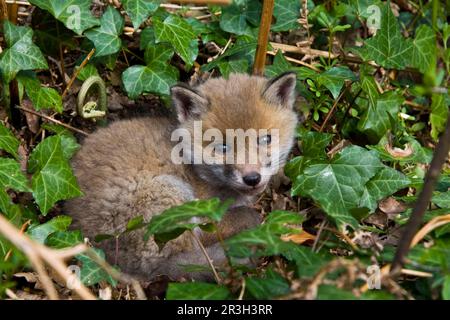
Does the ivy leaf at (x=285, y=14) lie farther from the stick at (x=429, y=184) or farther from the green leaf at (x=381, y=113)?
the stick at (x=429, y=184)

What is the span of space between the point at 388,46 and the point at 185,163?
1.80m

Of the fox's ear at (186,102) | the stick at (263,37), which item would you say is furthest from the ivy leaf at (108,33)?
the stick at (263,37)

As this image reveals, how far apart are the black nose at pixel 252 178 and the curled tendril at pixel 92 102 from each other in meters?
1.56

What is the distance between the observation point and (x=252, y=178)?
171 inches

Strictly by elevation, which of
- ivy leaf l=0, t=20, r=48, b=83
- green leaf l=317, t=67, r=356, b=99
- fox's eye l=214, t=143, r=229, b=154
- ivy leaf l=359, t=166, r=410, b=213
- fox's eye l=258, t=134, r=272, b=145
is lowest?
ivy leaf l=359, t=166, r=410, b=213

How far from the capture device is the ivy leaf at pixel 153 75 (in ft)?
16.6

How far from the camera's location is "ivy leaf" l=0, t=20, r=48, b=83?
4711 mm

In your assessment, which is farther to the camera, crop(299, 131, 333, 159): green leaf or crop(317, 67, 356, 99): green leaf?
crop(317, 67, 356, 99): green leaf

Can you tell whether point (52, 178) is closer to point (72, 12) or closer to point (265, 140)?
point (72, 12)

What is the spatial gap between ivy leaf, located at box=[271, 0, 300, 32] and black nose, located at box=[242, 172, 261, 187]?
166 cm

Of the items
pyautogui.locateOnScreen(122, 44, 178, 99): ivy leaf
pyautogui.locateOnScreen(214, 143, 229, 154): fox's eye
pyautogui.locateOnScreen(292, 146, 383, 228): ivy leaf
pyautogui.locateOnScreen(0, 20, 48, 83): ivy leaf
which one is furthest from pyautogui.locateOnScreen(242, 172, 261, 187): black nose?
pyautogui.locateOnScreen(0, 20, 48, 83): ivy leaf

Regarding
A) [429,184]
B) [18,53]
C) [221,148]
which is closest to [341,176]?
[221,148]

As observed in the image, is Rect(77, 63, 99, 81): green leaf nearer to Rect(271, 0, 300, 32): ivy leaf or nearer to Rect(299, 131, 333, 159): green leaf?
Rect(271, 0, 300, 32): ivy leaf

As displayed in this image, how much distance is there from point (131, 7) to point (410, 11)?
3088mm
